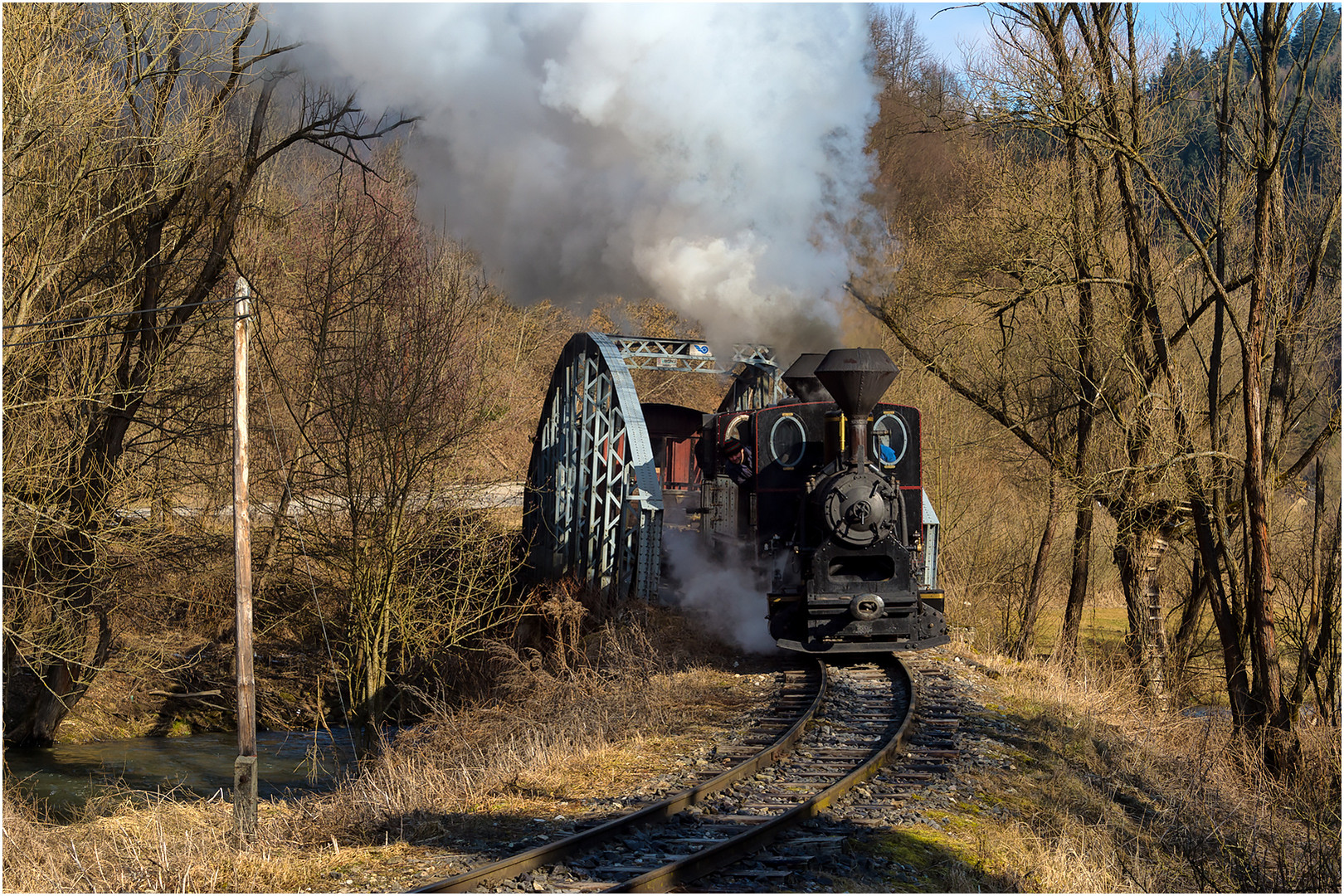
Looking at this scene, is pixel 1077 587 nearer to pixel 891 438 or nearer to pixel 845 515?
pixel 891 438

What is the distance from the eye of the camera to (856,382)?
11.3 meters

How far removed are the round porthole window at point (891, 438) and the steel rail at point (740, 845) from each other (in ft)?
15.7

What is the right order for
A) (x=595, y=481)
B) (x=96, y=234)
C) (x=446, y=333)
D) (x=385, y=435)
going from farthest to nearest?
(x=595, y=481) → (x=446, y=333) → (x=385, y=435) → (x=96, y=234)

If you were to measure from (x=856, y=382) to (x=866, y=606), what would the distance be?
2542 mm

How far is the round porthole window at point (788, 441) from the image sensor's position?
42.9 ft

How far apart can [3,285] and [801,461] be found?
29.9 feet

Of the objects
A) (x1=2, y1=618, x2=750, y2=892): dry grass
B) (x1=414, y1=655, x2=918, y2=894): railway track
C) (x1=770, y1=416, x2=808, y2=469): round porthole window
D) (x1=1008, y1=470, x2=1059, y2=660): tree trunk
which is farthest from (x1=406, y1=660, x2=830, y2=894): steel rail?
(x1=1008, y1=470, x2=1059, y2=660): tree trunk

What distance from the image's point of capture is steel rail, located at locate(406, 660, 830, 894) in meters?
5.54

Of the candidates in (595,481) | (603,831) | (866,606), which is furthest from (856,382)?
(595,481)

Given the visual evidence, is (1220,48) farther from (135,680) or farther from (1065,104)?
(135,680)

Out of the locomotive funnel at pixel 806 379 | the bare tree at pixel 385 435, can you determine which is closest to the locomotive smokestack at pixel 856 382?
the locomotive funnel at pixel 806 379

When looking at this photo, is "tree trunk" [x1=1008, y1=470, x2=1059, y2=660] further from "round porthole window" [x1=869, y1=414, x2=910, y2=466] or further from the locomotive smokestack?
the locomotive smokestack

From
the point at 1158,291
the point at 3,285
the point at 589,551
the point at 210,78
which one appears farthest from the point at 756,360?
the point at 3,285

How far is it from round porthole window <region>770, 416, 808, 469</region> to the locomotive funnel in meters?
1.88
